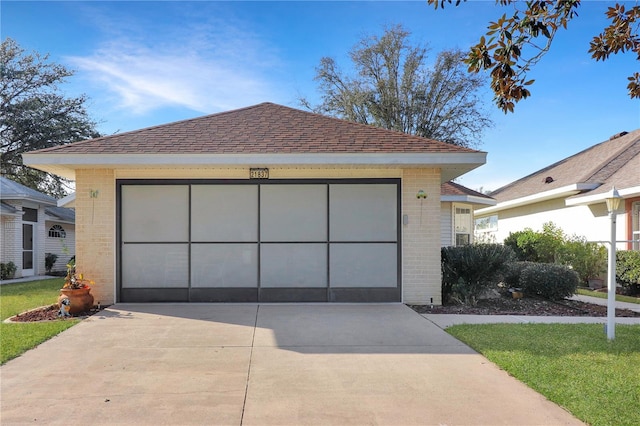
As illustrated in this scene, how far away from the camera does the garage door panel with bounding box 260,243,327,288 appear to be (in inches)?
380

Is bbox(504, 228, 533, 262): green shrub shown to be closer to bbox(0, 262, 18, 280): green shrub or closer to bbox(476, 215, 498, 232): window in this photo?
bbox(476, 215, 498, 232): window

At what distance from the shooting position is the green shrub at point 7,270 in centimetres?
1591

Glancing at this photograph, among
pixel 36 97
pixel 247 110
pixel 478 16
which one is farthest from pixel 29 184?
pixel 478 16

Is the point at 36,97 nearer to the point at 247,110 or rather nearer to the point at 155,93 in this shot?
the point at 155,93

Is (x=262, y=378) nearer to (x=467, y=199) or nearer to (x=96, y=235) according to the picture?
(x=96, y=235)

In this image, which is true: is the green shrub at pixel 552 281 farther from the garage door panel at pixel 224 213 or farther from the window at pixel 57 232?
the window at pixel 57 232

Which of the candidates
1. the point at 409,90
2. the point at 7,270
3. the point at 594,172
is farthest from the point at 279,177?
the point at 409,90

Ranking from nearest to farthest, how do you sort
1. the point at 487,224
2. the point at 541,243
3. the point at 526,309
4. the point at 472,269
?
the point at 526,309 → the point at 472,269 → the point at 541,243 → the point at 487,224

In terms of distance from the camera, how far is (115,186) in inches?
373

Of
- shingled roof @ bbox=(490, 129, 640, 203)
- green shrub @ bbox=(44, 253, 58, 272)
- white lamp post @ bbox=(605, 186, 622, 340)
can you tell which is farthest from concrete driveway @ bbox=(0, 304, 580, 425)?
green shrub @ bbox=(44, 253, 58, 272)

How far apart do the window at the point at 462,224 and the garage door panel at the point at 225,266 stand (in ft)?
29.3

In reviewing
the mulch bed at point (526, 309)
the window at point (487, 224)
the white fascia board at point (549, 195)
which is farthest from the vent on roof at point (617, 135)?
the mulch bed at point (526, 309)

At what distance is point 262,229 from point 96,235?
355cm

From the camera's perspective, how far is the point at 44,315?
8.27 metres
